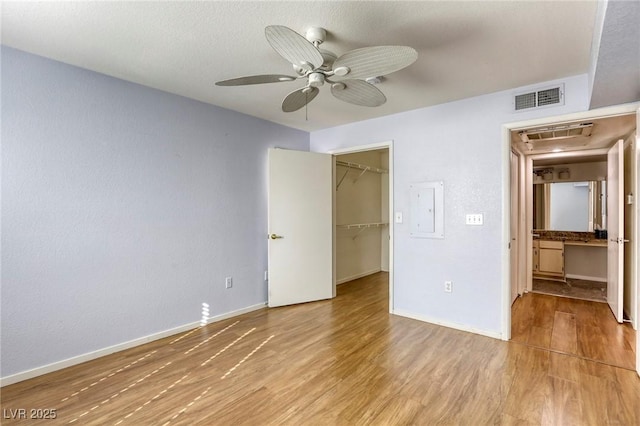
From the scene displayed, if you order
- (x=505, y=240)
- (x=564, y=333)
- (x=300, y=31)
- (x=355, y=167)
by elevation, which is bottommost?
(x=564, y=333)

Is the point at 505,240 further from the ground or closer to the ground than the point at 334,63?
closer to the ground

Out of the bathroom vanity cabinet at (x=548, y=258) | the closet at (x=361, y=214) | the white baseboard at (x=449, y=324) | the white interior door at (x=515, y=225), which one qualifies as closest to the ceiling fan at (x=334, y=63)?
the white baseboard at (x=449, y=324)

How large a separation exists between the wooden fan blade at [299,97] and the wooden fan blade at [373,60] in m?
0.36

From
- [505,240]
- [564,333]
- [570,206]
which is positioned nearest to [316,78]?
[505,240]

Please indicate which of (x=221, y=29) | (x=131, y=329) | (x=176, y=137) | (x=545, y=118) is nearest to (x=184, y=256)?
(x=131, y=329)

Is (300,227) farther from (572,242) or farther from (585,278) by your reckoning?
(585,278)

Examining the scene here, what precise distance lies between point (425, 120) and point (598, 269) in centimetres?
468

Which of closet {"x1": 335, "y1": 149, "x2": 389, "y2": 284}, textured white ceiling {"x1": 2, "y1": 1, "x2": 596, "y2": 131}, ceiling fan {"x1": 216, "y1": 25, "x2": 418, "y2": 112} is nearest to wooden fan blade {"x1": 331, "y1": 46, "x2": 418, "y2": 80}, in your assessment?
ceiling fan {"x1": 216, "y1": 25, "x2": 418, "y2": 112}

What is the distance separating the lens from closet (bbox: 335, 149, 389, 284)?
5.39 m

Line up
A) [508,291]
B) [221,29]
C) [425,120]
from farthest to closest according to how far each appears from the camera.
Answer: [425,120] → [508,291] → [221,29]

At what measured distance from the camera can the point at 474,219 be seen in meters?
3.19

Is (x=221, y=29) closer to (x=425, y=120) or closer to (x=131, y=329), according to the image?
(x=425, y=120)

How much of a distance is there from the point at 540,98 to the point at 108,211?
4.11m

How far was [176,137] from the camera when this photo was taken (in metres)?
3.19
